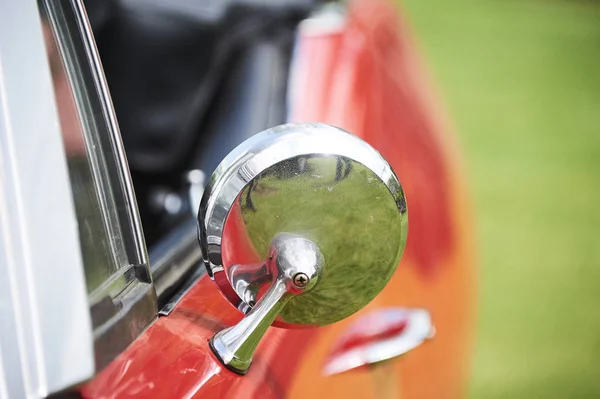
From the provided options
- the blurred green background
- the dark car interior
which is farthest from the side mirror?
the blurred green background

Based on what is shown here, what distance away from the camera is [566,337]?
10.5 ft

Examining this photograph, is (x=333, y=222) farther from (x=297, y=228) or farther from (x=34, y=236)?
(x=34, y=236)

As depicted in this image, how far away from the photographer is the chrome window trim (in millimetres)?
783

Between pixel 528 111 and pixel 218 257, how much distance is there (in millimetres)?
6093

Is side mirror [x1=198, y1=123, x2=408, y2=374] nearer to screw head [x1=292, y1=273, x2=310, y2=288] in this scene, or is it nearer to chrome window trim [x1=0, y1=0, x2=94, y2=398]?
screw head [x1=292, y1=273, x2=310, y2=288]

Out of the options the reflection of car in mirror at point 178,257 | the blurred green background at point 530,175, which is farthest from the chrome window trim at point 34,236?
the blurred green background at point 530,175

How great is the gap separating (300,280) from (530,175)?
4.62m

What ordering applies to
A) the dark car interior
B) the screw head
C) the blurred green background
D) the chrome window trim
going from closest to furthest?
the chrome window trim, the screw head, the dark car interior, the blurred green background

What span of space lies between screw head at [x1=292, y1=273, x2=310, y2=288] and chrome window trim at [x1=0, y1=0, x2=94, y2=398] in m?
0.27

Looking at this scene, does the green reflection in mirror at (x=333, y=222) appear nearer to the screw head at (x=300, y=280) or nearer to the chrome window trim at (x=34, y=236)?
the screw head at (x=300, y=280)

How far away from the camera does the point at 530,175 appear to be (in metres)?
5.13

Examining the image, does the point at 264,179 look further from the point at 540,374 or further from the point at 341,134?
the point at 540,374

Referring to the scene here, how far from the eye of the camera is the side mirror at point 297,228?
2.85 feet

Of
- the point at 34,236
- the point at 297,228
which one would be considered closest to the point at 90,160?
the point at 34,236
